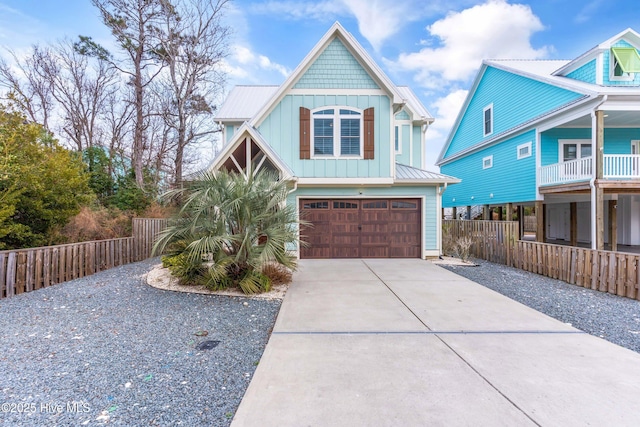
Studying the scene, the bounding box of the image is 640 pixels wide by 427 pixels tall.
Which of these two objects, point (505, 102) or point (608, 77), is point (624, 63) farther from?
point (505, 102)

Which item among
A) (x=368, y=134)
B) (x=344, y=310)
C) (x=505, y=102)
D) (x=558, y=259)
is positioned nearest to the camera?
(x=344, y=310)

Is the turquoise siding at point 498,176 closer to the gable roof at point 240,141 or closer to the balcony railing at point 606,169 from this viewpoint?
the balcony railing at point 606,169

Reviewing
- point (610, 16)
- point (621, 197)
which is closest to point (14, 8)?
point (610, 16)

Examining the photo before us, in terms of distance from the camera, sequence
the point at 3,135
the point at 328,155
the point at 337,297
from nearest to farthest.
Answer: the point at 337,297
the point at 3,135
the point at 328,155

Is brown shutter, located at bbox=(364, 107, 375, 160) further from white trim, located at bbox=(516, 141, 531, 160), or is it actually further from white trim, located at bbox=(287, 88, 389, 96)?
white trim, located at bbox=(516, 141, 531, 160)

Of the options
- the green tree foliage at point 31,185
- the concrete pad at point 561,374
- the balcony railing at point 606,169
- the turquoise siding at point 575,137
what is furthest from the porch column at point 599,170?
the green tree foliage at point 31,185

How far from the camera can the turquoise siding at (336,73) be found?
389 inches

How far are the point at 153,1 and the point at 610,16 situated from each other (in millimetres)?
22755

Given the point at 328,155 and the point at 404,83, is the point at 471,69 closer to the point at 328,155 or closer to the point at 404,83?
the point at 404,83

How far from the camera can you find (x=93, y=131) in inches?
751

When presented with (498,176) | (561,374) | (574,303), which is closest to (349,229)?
(574,303)

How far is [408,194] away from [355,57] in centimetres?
509

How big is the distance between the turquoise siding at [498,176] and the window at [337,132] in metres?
8.61

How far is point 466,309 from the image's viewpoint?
16.7 feet
